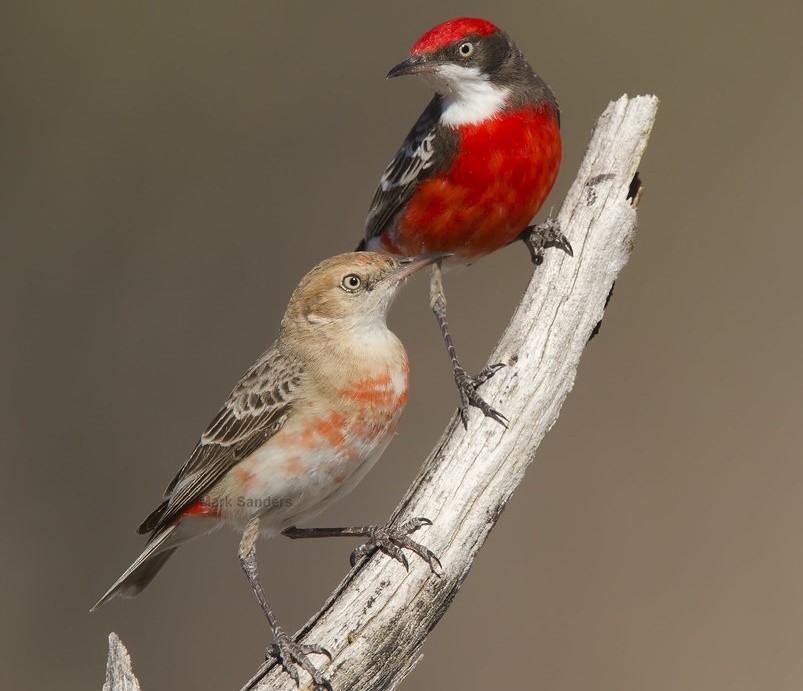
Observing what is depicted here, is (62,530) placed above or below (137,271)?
below

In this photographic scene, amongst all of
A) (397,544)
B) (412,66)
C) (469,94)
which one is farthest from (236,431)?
(469,94)

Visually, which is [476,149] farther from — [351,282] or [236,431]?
[236,431]

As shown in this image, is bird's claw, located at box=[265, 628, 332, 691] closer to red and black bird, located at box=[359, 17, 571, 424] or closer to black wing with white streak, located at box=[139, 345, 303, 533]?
black wing with white streak, located at box=[139, 345, 303, 533]

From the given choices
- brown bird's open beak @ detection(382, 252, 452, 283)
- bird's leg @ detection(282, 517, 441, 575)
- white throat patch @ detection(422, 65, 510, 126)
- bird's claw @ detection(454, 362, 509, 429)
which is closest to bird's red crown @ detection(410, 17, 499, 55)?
white throat patch @ detection(422, 65, 510, 126)

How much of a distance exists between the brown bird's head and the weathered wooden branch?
65 cm

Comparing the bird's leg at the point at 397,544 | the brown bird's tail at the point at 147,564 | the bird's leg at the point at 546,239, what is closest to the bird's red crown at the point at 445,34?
the bird's leg at the point at 546,239

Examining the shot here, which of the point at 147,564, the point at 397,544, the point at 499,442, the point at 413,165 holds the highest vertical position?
the point at 413,165

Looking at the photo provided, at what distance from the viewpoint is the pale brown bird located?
19.8 ft

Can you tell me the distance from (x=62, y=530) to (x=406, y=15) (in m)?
5.83

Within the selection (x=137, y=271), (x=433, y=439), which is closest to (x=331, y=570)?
(x=433, y=439)

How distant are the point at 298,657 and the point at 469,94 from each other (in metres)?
3.52

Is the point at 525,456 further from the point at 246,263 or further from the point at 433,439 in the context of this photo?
the point at 246,263

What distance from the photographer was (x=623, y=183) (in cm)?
660

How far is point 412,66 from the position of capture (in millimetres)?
6934
